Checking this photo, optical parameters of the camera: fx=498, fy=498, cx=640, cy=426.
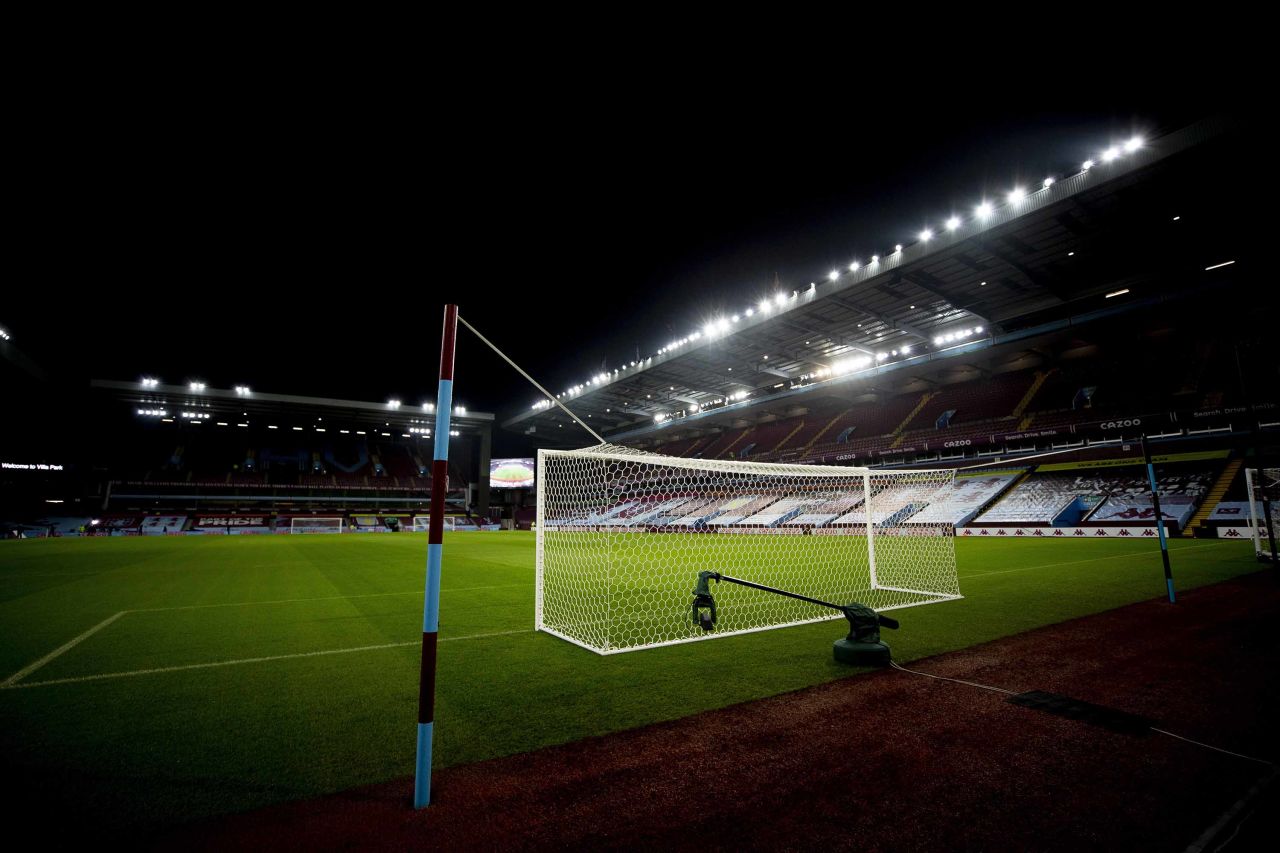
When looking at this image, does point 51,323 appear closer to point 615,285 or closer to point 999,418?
point 615,285

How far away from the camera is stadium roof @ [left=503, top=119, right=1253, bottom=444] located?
15266 millimetres

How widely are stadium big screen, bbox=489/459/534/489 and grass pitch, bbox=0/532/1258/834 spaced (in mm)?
35811

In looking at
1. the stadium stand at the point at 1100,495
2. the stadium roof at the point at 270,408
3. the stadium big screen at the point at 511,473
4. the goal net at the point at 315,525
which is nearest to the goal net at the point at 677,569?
the stadium stand at the point at 1100,495

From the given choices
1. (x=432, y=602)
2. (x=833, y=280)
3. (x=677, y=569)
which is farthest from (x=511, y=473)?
(x=432, y=602)

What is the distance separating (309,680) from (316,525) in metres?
39.7

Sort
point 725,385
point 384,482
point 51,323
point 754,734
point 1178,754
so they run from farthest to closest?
point 384,482 → point 725,385 → point 51,323 → point 754,734 → point 1178,754

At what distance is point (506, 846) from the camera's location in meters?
1.74

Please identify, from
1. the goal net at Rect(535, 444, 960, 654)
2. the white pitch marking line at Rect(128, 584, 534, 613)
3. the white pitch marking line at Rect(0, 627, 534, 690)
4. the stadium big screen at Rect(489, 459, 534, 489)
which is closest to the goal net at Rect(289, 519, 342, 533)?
the stadium big screen at Rect(489, 459, 534, 489)

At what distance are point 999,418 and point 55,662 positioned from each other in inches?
1303

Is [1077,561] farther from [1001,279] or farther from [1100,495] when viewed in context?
[1001,279]

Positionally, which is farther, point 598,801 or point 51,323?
point 51,323

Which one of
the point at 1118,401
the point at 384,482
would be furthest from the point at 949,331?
the point at 384,482

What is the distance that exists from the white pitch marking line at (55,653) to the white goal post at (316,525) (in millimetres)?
34992

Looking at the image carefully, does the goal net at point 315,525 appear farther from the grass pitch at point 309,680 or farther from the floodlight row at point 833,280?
the grass pitch at point 309,680
